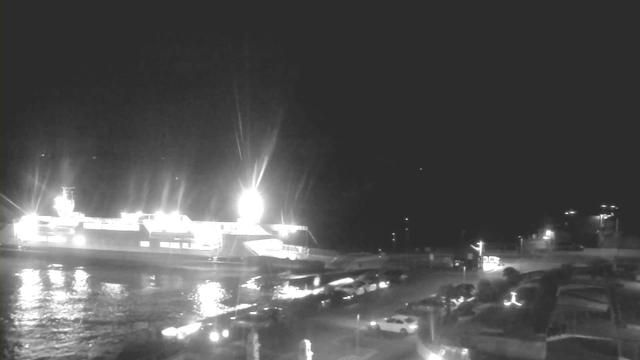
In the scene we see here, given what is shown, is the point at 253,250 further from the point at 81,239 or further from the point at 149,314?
the point at 81,239

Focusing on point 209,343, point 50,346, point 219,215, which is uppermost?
point 219,215

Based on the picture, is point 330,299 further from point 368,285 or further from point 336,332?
point 336,332

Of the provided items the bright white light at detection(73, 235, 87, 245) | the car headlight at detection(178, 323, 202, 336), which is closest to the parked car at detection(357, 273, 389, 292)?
the car headlight at detection(178, 323, 202, 336)

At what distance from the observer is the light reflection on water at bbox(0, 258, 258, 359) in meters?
5.79

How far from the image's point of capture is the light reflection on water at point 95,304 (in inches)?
228

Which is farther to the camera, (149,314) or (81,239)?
(81,239)

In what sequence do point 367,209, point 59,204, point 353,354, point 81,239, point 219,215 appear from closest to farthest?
point 353,354
point 81,239
point 59,204
point 219,215
point 367,209

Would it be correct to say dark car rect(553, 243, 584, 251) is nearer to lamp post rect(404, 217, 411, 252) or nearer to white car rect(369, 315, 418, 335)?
lamp post rect(404, 217, 411, 252)

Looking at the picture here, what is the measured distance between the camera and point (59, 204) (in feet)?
48.5

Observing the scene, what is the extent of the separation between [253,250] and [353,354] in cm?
772

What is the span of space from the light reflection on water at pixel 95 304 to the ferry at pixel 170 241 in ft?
2.79

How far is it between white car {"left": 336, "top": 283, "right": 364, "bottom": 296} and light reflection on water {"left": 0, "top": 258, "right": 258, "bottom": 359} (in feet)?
4.72

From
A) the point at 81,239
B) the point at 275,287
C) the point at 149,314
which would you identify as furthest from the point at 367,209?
the point at 149,314

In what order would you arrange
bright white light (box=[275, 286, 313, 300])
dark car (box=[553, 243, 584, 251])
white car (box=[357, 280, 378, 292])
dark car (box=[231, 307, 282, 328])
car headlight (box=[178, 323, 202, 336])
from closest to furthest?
dark car (box=[231, 307, 282, 328])
car headlight (box=[178, 323, 202, 336])
white car (box=[357, 280, 378, 292])
bright white light (box=[275, 286, 313, 300])
dark car (box=[553, 243, 584, 251])
